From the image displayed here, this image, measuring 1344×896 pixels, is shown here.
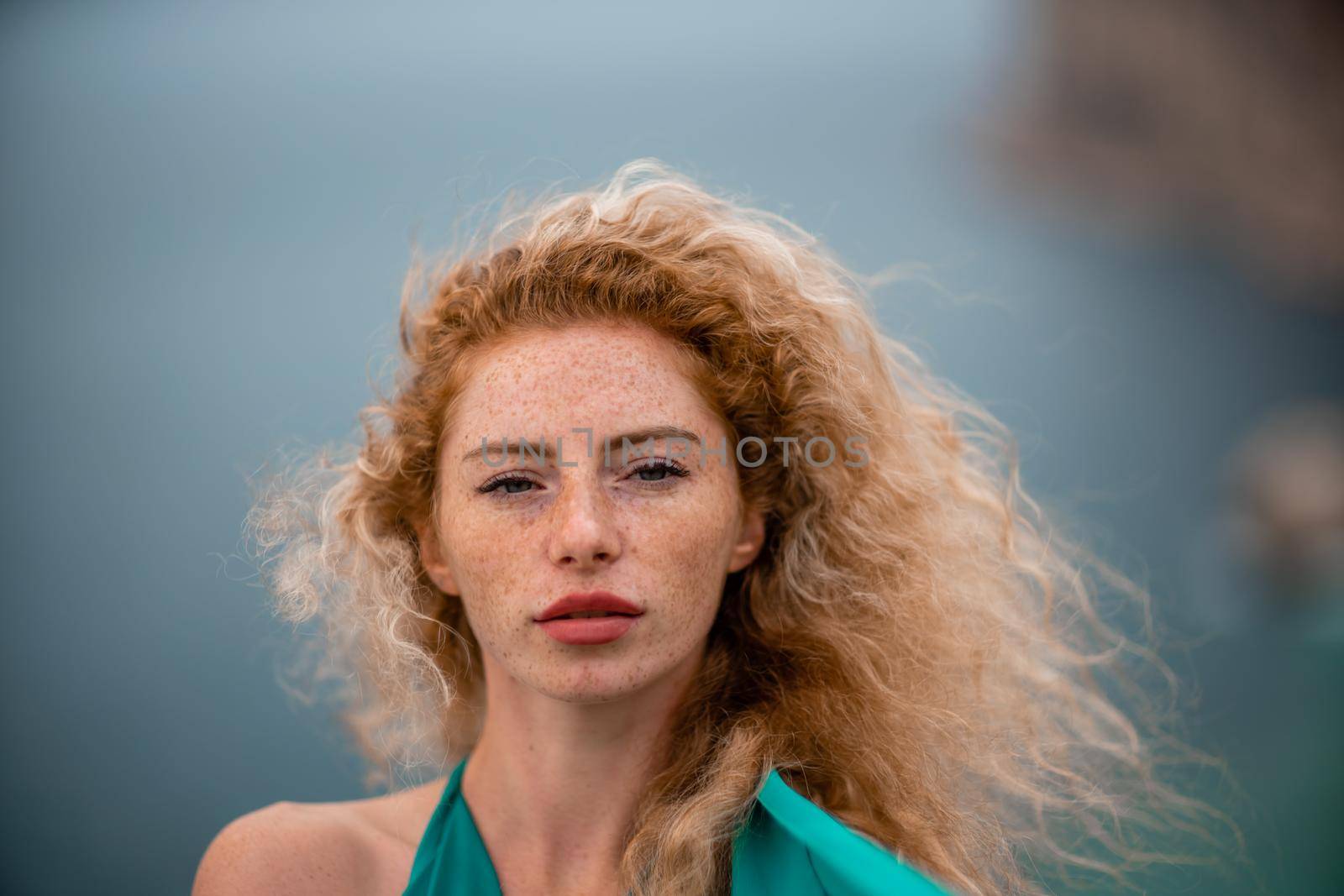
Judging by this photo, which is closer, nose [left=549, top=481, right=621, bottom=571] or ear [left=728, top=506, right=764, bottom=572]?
nose [left=549, top=481, right=621, bottom=571]

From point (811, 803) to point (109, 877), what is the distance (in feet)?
6.62

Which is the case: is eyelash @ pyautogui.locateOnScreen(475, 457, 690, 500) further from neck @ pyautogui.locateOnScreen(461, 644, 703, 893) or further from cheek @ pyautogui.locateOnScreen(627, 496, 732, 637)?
neck @ pyautogui.locateOnScreen(461, 644, 703, 893)

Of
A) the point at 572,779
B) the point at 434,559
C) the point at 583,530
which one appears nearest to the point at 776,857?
the point at 572,779

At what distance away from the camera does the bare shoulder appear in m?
2.01

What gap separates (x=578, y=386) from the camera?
74.0 inches

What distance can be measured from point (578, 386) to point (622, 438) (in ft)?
0.40

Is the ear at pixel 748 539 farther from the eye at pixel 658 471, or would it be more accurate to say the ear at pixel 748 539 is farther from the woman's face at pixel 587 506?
the eye at pixel 658 471

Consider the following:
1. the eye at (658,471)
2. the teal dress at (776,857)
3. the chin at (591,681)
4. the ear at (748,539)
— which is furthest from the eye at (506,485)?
the teal dress at (776,857)

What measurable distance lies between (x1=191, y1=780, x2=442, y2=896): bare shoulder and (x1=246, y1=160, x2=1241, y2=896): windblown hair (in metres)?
0.16

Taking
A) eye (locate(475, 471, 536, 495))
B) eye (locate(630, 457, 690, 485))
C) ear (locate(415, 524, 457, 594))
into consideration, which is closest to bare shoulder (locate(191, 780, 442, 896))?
ear (locate(415, 524, 457, 594))

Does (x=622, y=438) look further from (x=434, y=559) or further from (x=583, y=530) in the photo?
(x=434, y=559)

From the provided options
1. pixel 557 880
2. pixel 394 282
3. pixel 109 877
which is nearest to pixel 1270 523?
pixel 557 880

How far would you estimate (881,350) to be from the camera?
7.56 ft

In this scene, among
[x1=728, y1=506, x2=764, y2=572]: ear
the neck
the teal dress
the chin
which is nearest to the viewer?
the teal dress
